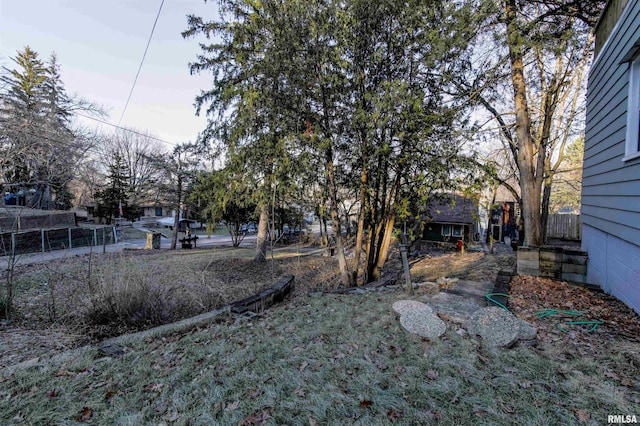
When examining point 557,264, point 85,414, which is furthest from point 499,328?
point 557,264

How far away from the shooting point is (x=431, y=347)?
277 centimetres

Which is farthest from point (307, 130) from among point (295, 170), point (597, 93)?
point (597, 93)

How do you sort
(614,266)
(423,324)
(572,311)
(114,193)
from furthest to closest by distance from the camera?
1. (114,193)
2. (614,266)
3. (572,311)
4. (423,324)

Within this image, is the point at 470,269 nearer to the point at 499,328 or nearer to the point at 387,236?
the point at 387,236

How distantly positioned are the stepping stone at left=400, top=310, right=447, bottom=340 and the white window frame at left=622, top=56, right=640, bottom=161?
3.31 m

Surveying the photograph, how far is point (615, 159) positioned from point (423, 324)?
3951mm

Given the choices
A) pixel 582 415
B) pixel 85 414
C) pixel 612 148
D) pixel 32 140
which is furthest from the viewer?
pixel 32 140

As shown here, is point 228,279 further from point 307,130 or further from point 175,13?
point 175,13

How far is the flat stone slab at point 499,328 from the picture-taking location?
2.73m

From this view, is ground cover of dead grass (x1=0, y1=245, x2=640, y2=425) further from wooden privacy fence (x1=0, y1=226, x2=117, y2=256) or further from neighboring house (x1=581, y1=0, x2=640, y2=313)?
wooden privacy fence (x1=0, y1=226, x2=117, y2=256)

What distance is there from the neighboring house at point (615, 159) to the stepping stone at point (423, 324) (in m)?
2.46

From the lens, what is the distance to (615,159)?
170 inches

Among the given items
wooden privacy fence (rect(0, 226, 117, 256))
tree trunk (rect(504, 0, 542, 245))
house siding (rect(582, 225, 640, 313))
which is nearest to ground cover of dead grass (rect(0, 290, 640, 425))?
house siding (rect(582, 225, 640, 313))

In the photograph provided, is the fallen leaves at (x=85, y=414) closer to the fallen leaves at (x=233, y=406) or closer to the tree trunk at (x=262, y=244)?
the fallen leaves at (x=233, y=406)
